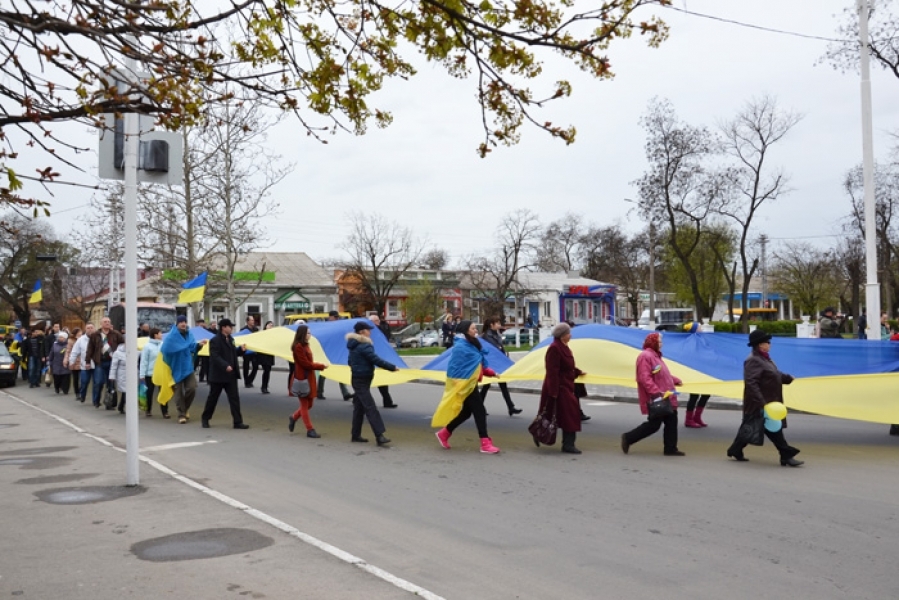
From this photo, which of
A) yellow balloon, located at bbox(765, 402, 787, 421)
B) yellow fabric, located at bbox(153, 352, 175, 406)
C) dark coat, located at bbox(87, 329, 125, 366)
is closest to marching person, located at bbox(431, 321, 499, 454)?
yellow balloon, located at bbox(765, 402, 787, 421)

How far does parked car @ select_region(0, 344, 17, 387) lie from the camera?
95.8ft

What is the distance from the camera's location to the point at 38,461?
460 inches

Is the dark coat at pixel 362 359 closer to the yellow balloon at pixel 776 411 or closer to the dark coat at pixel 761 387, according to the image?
the dark coat at pixel 761 387

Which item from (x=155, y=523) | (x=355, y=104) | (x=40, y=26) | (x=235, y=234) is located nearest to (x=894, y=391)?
(x=355, y=104)

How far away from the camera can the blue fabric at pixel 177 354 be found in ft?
52.6

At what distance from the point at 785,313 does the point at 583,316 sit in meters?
48.5

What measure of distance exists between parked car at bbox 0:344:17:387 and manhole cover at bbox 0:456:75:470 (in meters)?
19.4

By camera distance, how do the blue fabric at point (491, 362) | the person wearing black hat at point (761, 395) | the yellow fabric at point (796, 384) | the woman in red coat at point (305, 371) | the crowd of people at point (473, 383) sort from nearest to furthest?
1. the person wearing black hat at point (761, 395)
2. the crowd of people at point (473, 383)
3. the yellow fabric at point (796, 384)
4. the woman in red coat at point (305, 371)
5. the blue fabric at point (491, 362)

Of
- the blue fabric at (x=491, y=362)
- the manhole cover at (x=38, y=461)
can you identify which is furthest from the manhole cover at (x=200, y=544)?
the blue fabric at (x=491, y=362)

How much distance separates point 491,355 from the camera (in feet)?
48.6

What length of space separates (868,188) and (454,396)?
10.8m

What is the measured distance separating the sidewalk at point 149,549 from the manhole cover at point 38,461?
821mm

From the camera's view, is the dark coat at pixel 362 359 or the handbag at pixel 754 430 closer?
the handbag at pixel 754 430

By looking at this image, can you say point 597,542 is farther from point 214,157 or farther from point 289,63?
point 214,157
